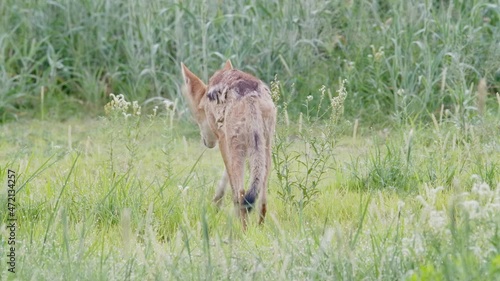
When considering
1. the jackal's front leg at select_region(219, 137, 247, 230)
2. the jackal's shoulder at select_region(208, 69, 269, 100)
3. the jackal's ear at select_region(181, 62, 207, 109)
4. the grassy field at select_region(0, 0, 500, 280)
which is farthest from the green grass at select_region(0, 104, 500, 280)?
the jackal's ear at select_region(181, 62, 207, 109)

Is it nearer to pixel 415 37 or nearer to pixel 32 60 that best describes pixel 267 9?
pixel 415 37

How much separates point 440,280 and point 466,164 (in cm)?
311

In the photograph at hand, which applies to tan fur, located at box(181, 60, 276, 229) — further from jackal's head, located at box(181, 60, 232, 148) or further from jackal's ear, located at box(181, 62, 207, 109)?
jackal's ear, located at box(181, 62, 207, 109)

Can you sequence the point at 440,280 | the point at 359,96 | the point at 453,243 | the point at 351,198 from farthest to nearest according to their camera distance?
the point at 359,96 < the point at 351,198 < the point at 453,243 < the point at 440,280

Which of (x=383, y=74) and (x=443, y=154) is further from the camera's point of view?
(x=383, y=74)

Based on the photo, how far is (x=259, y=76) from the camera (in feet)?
32.9

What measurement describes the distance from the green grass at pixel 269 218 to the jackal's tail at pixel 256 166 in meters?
0.12

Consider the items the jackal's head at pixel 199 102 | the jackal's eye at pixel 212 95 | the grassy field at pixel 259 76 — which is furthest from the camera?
the jackal's head at pixel 199 102

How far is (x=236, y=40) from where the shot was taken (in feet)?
32.7

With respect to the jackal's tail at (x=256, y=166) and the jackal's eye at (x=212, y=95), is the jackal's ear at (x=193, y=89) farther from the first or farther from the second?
the jackal's tail at (x=256, y=166)

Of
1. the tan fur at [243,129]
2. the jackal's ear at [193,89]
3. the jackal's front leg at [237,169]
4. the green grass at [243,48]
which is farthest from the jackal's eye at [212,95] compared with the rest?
the green grass at [243,48]

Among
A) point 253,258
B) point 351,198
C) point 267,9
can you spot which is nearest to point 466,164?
point 351,198

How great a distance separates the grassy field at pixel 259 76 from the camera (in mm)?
6230

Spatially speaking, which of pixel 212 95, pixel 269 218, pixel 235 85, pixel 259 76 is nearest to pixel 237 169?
pixel 269 218
